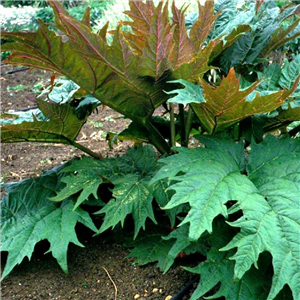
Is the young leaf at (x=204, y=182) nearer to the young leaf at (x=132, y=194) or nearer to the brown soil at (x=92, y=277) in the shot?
the young leaf at (x=132, y=194)

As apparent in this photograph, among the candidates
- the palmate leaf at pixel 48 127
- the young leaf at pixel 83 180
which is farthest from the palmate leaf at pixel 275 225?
the palmate leaf at pixel 48 127

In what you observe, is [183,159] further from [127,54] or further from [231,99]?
[127,54]

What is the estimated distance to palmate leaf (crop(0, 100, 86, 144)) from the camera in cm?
192

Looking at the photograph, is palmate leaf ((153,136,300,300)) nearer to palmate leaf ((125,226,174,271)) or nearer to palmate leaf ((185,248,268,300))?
palmate leaf ((185,248,268,300))

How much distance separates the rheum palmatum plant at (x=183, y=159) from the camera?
1.48m

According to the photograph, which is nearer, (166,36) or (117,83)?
(166,36)


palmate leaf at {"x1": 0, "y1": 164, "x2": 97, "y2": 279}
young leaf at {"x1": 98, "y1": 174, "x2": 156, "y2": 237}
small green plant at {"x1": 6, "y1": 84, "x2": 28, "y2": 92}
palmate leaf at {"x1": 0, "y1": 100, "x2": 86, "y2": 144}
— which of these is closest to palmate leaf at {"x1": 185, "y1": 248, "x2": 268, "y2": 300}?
young leaf at {"x1": 98, "y1": 174, "x2": 156, "y2": 237}

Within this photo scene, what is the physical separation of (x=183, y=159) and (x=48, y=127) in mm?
710

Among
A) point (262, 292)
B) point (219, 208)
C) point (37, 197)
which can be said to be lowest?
point (262, 292)

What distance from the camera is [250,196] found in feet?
4.99

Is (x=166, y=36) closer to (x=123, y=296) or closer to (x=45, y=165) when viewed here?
(x=123, y=296)

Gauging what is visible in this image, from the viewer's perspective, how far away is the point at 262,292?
5.05 ft

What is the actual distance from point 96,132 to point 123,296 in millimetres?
2002

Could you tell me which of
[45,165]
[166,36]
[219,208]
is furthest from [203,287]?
[45,165]
